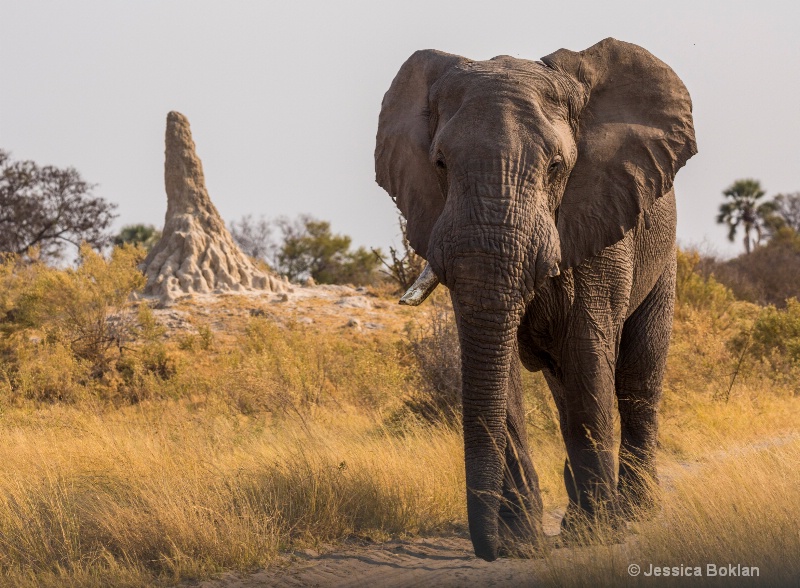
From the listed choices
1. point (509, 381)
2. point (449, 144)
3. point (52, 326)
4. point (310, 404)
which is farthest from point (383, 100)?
point (52, 326)

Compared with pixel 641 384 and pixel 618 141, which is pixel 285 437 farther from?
pixel 618 141

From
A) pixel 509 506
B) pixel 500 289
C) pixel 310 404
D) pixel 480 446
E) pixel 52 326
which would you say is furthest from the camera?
pixel 52 326

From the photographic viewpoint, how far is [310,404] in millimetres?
13062

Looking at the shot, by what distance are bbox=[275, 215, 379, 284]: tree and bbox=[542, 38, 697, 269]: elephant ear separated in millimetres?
33207

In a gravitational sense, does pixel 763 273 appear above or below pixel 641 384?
above

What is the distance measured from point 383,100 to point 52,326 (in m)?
12.7

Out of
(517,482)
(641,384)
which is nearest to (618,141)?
(641,384)

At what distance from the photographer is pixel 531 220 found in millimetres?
5223

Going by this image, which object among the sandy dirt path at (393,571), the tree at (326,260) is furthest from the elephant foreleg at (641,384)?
the tree at (326,260)

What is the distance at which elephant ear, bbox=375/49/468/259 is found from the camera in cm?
600

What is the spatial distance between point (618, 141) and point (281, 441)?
4.63 meters

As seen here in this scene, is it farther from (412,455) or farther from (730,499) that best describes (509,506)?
(412,455)

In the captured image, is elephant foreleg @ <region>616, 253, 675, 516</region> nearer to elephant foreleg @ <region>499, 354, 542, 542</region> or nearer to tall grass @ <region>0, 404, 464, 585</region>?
elephant foreleg @ <region>499, 354, 542, 542</region>

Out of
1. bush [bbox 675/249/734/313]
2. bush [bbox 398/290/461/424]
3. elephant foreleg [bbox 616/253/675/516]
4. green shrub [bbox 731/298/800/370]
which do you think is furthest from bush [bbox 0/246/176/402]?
elephant foreleg [bbox 616/253/675/516]
